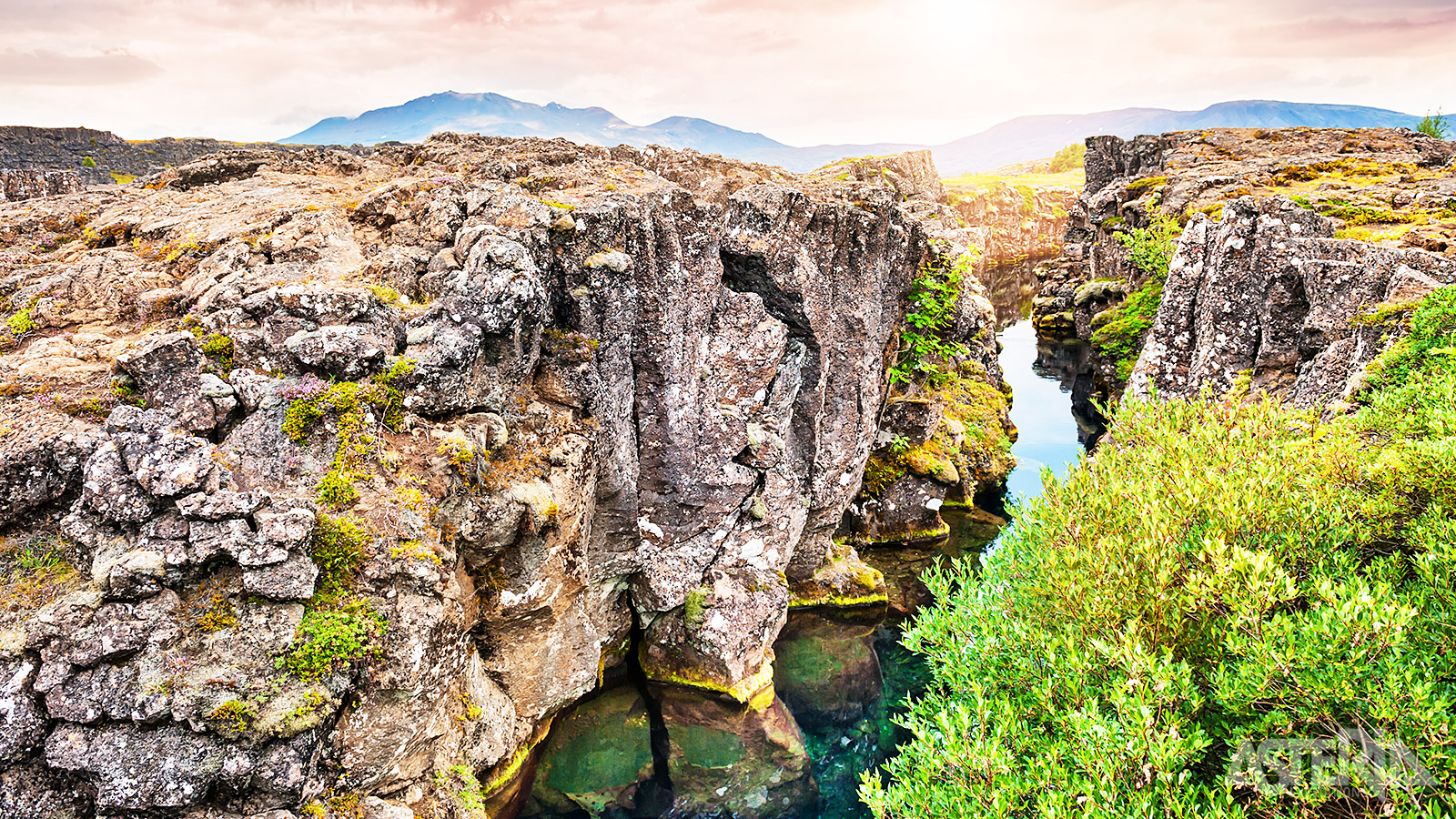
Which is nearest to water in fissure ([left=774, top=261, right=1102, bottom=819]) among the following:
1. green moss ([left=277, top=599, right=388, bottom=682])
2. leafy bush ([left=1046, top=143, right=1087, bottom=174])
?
green moss ([left=277, top=599, right=388, bottom=682])

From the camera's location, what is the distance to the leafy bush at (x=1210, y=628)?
7.66 m

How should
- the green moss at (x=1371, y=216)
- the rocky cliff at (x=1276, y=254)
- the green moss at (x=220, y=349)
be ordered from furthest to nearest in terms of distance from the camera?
the green moss at (x=1371, y=216), the rocky cliff at (x=1276, y=254), the green moss at (x=220, y=349)

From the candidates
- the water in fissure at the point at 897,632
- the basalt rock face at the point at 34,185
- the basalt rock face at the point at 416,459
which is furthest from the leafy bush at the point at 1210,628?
the basalt rock face at the point at 34,185

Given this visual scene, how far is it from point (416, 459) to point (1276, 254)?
107 ft

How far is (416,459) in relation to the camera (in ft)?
47.7

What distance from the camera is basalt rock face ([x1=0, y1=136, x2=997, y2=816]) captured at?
1113 cm

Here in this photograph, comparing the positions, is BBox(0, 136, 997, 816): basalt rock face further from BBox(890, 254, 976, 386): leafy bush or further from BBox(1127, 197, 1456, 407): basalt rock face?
BBox(1127, 197, 1456, 407): basalt rock face

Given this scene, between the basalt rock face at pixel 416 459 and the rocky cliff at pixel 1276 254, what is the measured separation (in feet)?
43.2

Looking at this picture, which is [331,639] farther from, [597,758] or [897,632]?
[897,632]

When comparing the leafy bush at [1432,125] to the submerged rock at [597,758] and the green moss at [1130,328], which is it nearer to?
the green moss at [1130,328]

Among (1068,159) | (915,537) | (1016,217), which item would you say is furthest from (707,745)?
(1068,159)

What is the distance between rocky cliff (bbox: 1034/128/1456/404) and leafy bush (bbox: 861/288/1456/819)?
11261 millimetres

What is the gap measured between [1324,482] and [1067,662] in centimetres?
563

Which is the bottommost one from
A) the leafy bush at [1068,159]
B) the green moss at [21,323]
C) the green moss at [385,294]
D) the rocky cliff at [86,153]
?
the green moss at [21,323]
